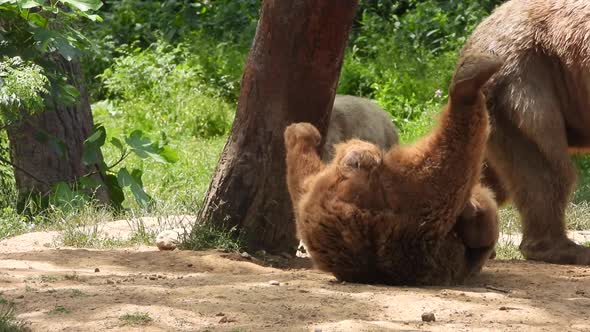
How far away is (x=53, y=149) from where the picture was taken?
30.8ft

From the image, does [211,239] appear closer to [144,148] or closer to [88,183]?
[144,148]

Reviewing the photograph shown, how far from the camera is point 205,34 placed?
17.1 m

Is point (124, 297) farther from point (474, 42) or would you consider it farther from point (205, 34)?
point (205, 34)

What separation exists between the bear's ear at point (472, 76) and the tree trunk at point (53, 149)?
459cm

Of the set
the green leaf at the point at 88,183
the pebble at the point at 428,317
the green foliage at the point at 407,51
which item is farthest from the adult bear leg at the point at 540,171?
the green foliage at the point at 407,51

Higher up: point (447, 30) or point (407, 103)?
point (447, 30)

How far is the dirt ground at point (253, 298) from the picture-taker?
4.75 metres

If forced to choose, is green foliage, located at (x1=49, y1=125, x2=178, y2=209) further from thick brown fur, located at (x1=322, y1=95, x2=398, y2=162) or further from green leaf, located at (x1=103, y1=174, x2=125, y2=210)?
thick brown fur, located at (x1=322, y1=95, x2=398, y2=162)

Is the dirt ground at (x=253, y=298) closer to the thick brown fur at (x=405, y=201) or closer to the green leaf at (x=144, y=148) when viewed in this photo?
the thick brown fur at (x=405, y=201)

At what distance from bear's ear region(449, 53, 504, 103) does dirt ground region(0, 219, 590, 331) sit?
3.45 ft

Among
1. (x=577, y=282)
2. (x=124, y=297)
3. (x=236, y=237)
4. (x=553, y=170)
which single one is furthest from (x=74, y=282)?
(x=553, y=170)

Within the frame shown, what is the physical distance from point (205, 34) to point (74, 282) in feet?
38.4

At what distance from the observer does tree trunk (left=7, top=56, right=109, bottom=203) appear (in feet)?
30.8

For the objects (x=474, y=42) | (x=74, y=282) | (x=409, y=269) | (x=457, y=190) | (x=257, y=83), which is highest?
(x=474, y=42)
